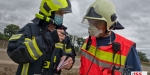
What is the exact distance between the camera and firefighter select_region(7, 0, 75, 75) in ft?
8.74

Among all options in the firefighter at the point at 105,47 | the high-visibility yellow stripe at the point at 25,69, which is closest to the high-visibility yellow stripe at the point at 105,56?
the firefighter at the point at 105,47

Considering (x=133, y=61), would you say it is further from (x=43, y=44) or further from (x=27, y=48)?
(x=27, y=48)

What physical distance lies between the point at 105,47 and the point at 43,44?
0.88m

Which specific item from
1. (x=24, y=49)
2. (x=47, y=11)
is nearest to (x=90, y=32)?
(x=47, y=11)

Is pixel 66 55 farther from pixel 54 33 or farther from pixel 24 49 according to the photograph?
pixel 24 49

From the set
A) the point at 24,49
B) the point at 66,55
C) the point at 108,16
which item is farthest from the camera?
the point at 66,55

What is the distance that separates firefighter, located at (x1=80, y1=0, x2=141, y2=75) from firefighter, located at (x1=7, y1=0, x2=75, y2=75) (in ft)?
1.10

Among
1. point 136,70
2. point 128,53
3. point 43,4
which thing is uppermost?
point 43,4

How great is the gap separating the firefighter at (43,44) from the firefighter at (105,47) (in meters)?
0.33

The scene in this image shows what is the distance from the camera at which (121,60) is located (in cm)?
278

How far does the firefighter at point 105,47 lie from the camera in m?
2.78

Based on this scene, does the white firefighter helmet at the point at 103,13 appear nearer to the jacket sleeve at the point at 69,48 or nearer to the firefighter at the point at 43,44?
the firefighter at the point at 43,44

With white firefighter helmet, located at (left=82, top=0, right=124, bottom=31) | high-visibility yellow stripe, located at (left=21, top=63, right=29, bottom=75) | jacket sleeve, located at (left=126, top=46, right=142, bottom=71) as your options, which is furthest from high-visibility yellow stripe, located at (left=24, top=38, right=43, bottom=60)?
jacket sleeve, located at (left=126, top=46, right=142, bottom=71)

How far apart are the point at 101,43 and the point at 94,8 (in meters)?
0.53
